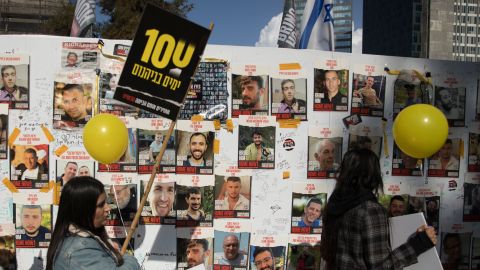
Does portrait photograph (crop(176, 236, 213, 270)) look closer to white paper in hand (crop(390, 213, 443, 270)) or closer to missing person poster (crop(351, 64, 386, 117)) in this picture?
white paper in hand (crop(390, 213, 443, 270))

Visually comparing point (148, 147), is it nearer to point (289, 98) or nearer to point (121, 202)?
point (121, 202)

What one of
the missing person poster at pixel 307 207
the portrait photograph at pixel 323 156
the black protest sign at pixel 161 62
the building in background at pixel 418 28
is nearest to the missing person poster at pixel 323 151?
the portrait photograph at pixel 323 156

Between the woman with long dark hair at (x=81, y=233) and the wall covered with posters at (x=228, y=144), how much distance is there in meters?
1.38

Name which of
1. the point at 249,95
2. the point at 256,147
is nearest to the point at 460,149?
the point at 256,147

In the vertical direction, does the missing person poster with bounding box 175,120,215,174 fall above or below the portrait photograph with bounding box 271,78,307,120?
below

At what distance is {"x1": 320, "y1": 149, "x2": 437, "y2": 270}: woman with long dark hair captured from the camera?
2.20 metres

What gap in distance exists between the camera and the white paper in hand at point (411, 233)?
2.42 metres

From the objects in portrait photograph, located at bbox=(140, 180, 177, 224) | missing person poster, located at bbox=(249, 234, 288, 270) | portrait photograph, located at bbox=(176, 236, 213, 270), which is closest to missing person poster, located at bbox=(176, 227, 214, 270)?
portrait photograph, located at bbox=(176, 236, 213, 270)

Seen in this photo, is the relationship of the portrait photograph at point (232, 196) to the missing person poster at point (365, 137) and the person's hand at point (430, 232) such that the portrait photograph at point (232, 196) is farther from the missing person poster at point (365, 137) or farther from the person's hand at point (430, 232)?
the person's hand at point (430, 232)

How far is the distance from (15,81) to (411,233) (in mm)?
2857

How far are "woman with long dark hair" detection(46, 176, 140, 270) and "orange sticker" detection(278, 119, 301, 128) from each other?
178 cm

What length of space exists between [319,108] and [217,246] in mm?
1343

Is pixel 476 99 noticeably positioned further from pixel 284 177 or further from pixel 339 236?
pixel 339 236

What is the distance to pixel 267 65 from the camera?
3406 mm
